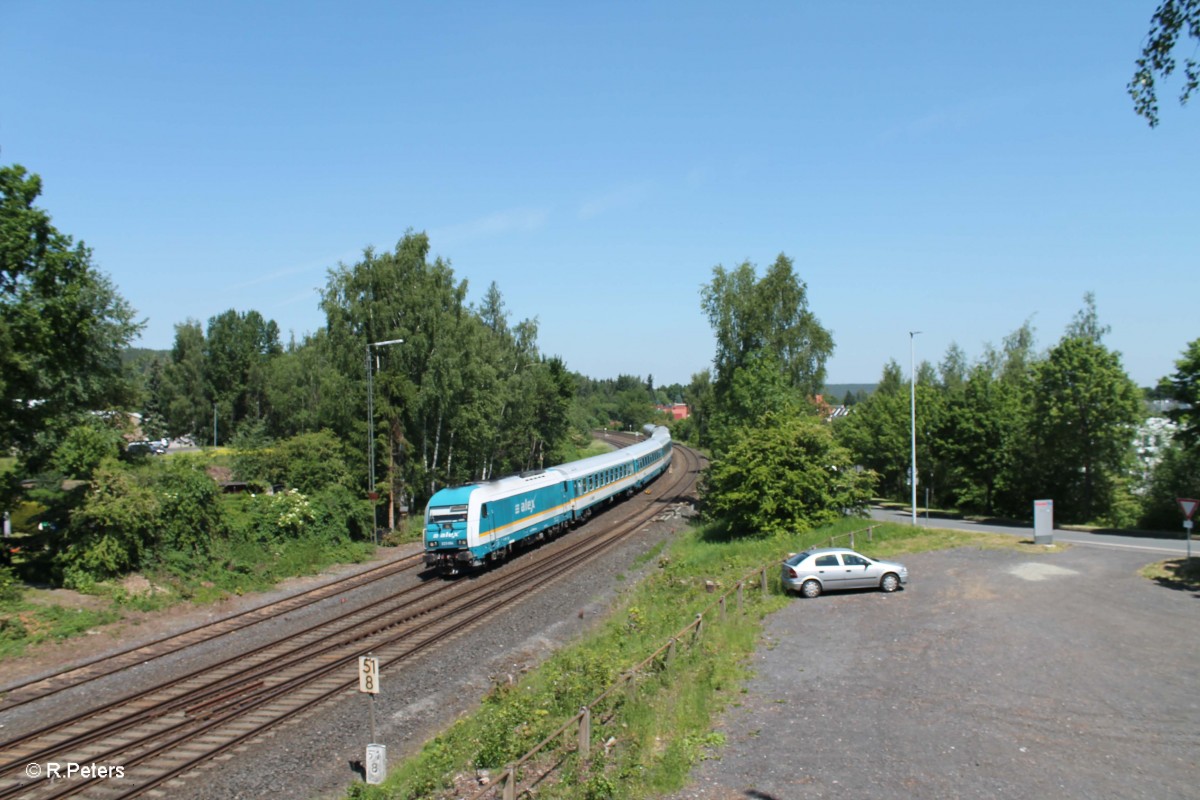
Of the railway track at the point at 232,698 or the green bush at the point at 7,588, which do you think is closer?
the railway track at the point at 232,698

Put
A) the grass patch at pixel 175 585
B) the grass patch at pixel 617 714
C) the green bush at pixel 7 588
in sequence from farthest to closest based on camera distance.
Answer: the green bush at pixel 7 588 < the grass patch at pixel 175 585 < the grass patch at pixel 617 714

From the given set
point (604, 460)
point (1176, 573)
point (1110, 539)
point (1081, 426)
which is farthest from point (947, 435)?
point (1176, 573)

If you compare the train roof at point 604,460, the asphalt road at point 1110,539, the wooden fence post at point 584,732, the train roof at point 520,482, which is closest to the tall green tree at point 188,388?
the train roof at point 604,460

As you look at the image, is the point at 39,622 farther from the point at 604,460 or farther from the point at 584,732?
the point at 604,460

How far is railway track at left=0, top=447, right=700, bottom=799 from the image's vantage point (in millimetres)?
12164

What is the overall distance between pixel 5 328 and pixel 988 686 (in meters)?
25.9

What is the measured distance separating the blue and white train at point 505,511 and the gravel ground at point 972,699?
1207cm

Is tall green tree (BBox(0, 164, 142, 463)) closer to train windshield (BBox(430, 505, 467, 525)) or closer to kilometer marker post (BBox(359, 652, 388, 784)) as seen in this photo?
train windshield (BBox(430, 505, 467, 525))

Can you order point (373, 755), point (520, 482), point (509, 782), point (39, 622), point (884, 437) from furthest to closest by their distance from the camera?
1. point (884, 437)
2. point (520, 482)
3. point (39, 622)
4. point (373, 755)
5. point (509, 782)

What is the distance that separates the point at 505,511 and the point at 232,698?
51.0 ft

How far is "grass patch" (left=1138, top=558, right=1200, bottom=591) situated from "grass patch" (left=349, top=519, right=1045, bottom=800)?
11383 mm

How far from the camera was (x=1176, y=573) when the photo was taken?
23391mm

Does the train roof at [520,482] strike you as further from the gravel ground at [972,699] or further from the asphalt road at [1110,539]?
the asphalt road at [1110,539]

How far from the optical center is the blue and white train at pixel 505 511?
27.6 metres
